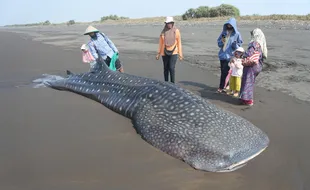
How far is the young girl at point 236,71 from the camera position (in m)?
8.02

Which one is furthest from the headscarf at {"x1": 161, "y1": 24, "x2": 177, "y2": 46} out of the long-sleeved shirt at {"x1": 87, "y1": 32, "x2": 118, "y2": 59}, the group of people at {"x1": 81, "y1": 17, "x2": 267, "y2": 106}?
the long-sleeved shirt at {"x1": 87, "y1": 32, "x2": 118, "y2": 59}

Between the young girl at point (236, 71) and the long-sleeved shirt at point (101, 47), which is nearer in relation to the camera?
the young girl at point (236, 71)

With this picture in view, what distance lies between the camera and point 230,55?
335 inches

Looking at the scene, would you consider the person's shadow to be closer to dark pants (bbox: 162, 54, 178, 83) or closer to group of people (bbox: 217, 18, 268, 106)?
group of people (bbox: 217, 18, 268, 106)

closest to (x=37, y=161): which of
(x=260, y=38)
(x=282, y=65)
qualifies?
(x=260, y=38)

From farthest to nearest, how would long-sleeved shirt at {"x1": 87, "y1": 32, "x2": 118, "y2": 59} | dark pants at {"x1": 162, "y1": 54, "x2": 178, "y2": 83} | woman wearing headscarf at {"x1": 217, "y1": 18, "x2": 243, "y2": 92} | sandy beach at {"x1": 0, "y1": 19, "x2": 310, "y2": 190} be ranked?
dark pants at {"x1": 162, "y1": 54, "x2": 178, "y2": 83}, long-sleeved shirt at {"x1": 87, "y1": 32, "x2": 118, "y2": 59}, woman wearing headscarf at {"x1": 217, "y1": 18, "x2": 243, "y2": 92}, sandy beach at {"x1": 0, "y1": 19, "x2": 310, "y2": 190}

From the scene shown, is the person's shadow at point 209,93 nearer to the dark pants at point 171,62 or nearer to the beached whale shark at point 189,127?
the dark pants at point 171,62

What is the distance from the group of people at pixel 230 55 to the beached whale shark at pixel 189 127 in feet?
7.37

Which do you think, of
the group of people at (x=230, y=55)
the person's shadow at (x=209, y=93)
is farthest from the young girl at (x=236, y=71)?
the person's shadow at (x=209, y=93)

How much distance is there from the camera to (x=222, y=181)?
163 inches

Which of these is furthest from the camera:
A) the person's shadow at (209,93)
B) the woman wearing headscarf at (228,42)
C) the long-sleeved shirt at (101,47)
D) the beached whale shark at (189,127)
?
the long-sleeved shirt at (101,47)

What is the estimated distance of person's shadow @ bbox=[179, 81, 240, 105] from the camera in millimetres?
A: 7922

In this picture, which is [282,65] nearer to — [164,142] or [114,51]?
[114,51]

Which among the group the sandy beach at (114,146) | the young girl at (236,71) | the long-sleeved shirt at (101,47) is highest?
the long-sleeved shirt at (101,47)
